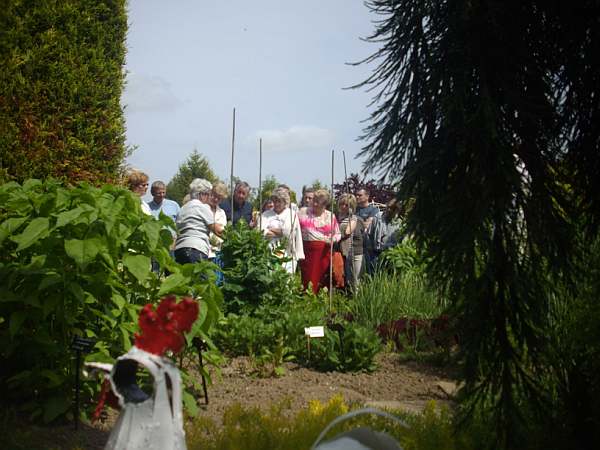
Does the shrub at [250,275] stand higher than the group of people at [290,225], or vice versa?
the group of people at [290,225]

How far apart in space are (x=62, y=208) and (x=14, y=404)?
116 centimetres

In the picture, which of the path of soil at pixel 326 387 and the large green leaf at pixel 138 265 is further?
the path of soil at pixel 326 387

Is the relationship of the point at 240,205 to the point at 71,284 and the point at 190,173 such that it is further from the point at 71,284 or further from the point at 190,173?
the point at 190,173

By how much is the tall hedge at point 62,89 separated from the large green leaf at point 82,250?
2.39 m

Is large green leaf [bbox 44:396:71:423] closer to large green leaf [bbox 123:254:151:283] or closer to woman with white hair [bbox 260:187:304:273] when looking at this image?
large green leaf [bbox 123:254:151:283]

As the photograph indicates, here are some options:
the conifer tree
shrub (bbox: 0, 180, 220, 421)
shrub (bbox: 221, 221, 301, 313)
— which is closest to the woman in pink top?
shrub (bbox: 221, 221, 301, 313)

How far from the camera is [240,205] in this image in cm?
794

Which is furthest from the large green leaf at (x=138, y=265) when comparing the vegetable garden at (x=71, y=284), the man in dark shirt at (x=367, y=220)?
the man in dark shirt at (x=367, y=220)

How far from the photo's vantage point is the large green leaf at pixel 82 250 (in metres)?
2.81

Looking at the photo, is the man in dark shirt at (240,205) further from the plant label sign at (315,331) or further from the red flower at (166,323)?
the red flower at (166,323)

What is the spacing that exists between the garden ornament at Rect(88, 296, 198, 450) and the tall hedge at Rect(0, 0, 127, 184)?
391 centimetres

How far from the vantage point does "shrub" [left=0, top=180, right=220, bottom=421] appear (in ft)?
9.89

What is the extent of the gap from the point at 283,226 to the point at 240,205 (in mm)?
724

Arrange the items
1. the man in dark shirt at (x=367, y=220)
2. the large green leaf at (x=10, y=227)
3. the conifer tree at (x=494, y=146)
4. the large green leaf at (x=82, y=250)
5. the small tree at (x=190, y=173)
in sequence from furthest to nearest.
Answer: the small tree at (x=190, y=173), the man in dark shirt at (x=367, y=220), the large green leaf at (x=10, y=227), the large green leaf at (x=82, y=250), the conifer tree at (x=494, y=146)
